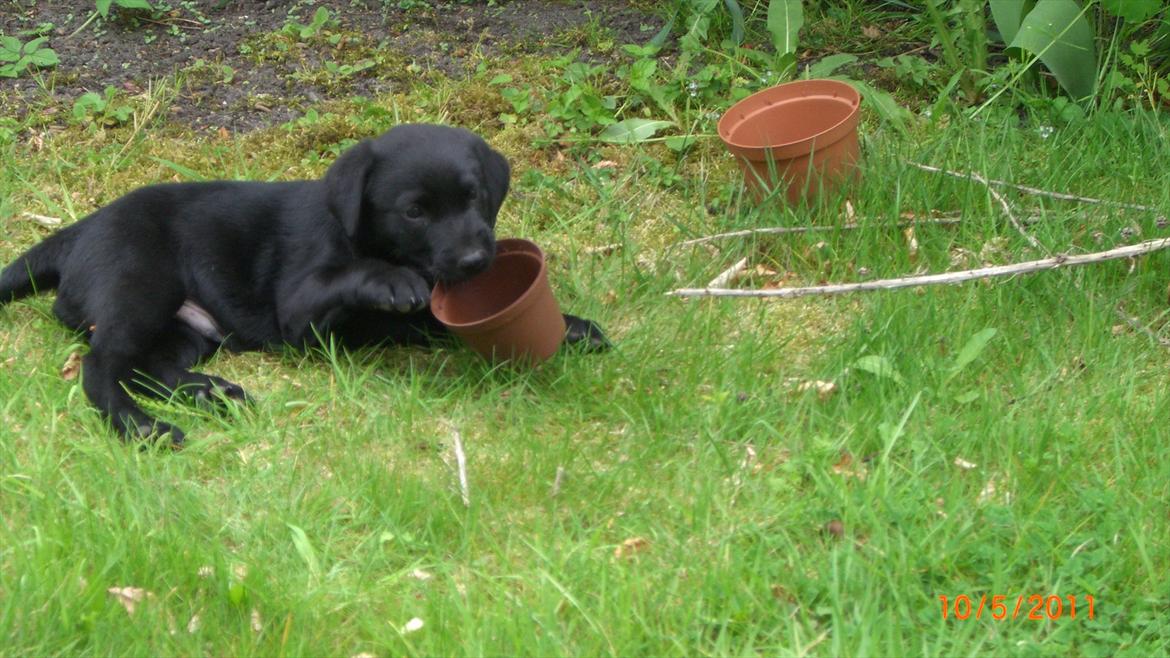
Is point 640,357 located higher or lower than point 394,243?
lower

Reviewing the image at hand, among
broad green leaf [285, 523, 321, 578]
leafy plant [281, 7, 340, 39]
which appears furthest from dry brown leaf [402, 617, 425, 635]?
leafy plant [281, 7, 340, 39]

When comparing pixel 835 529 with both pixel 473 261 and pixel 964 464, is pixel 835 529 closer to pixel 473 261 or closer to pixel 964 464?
pixel 964 464

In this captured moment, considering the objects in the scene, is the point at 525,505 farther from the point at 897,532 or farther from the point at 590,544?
the point at 897,532

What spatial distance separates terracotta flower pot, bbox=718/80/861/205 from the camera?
4551mm

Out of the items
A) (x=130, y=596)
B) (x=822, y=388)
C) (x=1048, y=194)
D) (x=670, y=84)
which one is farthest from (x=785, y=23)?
(x=130, y=596)

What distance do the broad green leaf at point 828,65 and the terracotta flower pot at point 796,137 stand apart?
0.66 metres

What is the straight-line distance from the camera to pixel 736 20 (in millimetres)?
5715

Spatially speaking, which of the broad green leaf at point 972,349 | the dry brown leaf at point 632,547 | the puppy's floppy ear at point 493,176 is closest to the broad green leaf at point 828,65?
the puppy's floppy ear at point 493,176

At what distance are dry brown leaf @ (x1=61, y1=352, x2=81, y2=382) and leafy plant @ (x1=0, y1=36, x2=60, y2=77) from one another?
2170mm

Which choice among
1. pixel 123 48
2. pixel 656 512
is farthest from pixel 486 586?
pixel 123 48

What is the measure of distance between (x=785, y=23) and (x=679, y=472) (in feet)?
9.33

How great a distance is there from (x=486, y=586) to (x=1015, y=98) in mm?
3394

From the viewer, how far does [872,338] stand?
12.4 ft

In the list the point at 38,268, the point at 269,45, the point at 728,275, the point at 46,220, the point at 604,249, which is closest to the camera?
the point at 38,268
